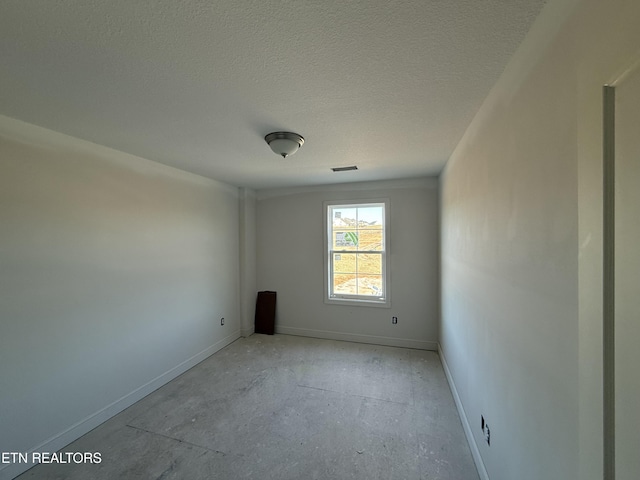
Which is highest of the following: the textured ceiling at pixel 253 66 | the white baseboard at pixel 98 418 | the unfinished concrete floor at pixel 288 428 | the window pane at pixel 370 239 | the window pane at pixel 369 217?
the textured ceiling at pixel 253 66

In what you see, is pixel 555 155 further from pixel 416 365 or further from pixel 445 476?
pixel 416 365

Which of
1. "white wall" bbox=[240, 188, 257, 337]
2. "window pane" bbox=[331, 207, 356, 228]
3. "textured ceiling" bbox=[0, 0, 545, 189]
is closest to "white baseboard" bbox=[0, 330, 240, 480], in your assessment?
"white wall" bbox=[240, 188, 257, 337]

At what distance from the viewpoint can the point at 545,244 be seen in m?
0.93

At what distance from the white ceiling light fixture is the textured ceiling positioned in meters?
0.07

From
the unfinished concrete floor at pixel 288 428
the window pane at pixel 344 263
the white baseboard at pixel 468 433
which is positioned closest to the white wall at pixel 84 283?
the unfinished concrete floor at pixel 288 428

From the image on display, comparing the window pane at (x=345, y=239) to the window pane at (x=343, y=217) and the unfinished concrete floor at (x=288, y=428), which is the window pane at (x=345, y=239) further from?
the unfinished concrete floor at (x=288, y=428)

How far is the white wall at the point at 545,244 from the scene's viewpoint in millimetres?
615

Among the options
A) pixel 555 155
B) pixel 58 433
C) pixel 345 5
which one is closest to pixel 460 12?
pixel 345 5

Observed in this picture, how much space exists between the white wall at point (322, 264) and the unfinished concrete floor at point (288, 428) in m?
0.66

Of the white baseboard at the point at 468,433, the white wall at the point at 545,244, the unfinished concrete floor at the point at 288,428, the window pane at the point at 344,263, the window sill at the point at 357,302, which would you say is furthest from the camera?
the window pane at the point at 344,263

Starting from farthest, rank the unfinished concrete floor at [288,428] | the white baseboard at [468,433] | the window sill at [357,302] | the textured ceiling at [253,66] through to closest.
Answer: the window sill at [357,302] < the unfinished concrete floor at [288,428] < the white baseboard at [468,433] < the textured ceiling at [253,66]

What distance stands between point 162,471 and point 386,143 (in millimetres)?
2930

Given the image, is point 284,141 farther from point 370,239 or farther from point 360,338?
point 360,338

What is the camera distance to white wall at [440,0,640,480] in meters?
0.62
